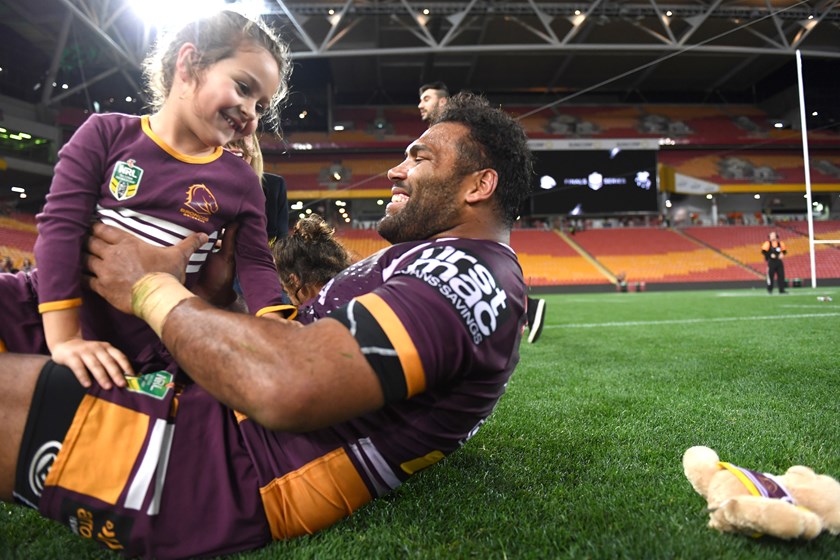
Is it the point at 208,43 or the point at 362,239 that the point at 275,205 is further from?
the point at 362,239

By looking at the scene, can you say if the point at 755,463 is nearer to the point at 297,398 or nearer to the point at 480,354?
the point at 480,354

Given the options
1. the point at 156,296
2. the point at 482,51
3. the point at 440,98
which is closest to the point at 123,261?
the point at 156,296

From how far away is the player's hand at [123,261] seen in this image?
4.04 feet

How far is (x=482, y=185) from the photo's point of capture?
145 cm

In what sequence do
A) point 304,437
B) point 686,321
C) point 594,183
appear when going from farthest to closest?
point 594,183, point 686,321, point 304,437

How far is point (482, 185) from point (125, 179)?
96 cm

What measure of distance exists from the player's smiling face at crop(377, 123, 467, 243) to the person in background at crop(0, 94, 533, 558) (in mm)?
104

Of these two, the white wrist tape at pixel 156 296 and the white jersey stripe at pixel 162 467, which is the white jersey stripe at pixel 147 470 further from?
the white wrist tape at pixel 156 296

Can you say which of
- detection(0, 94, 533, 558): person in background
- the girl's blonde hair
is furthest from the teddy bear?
the girl's blonde hair

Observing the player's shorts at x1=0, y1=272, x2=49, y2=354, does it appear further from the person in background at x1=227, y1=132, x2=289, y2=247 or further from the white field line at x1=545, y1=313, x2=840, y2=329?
the white field line at x1=545, y1=313, x2=840, y2=329

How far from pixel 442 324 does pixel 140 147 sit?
3.49 feet

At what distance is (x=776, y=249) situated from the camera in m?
16.1

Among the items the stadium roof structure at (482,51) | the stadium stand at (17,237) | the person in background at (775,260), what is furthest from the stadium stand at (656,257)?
the stadium stand at (17,237)

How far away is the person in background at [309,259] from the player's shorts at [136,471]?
51.6 inches
